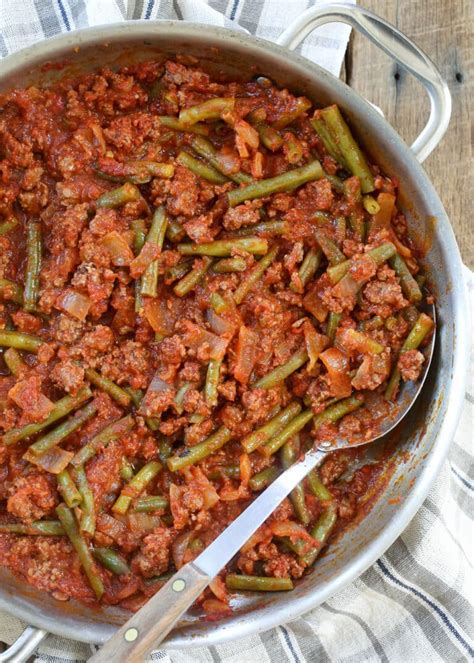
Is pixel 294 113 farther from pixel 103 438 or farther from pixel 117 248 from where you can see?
pixel 103 438

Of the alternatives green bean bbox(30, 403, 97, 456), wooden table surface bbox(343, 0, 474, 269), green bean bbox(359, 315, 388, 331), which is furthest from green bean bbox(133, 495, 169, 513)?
wooden table surface bbox(343, 0, 474, 269)

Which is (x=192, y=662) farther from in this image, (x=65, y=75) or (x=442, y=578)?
(x=65, y=75)

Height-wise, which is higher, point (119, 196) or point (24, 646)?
point (119, 196)

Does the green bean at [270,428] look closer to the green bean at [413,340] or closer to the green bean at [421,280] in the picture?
the green bean at [413,340]

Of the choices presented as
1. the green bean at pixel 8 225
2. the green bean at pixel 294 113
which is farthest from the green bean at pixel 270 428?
the green bean at pixel 8 225

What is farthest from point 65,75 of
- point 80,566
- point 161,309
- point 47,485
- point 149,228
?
point 80,566

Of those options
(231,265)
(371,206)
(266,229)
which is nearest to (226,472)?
(231,265)
